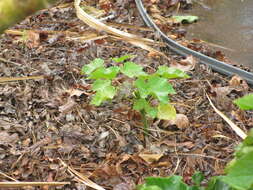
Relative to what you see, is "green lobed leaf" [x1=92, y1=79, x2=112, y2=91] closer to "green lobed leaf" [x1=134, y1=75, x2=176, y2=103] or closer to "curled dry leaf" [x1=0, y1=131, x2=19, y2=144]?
"green lobed leaf" [x1=134, y1=75, x2=176, y2=103]

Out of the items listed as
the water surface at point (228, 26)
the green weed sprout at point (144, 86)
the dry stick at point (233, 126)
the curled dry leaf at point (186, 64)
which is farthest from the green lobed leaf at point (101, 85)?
the water surface at point (228, 26)

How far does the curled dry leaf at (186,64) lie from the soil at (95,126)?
0.02 meters

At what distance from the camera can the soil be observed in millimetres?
1518

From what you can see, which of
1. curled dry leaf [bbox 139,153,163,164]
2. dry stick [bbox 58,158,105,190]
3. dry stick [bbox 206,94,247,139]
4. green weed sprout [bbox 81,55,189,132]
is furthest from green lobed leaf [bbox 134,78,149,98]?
dry stick [bbox 206,94,247,139]

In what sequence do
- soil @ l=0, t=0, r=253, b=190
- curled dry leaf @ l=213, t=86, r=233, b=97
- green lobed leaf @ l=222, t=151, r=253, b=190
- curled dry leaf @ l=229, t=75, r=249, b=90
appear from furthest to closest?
1. curled dry leaf @ l=229, t=75, r=249, b=90
2. curled dry leaf @ l=213, t=86, r=233, b=97
3. soil @ l=0, t=0, r=253, b=190
4. green lobed leaf @ l=222, t=151, r=253, b=190

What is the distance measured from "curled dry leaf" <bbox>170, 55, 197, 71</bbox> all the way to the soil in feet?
0.06

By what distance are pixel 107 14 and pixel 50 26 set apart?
Result: 19.0 inches

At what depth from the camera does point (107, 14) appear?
3.03 m

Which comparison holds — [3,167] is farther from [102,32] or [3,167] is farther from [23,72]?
[102,32]

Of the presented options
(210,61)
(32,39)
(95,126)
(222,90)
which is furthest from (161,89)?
(32,39)

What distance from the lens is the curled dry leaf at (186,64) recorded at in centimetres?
220

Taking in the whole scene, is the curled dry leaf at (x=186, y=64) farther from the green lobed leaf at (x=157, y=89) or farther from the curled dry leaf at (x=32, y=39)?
the curled dry leaf at (x=32, y=39)

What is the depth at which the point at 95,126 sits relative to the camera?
1.74m

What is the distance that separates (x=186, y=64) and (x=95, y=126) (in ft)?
2.47
